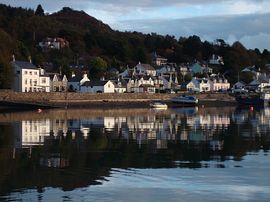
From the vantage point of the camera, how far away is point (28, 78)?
9181cm

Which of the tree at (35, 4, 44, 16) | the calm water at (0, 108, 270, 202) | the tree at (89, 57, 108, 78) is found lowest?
the calm water at (0, 108, 270, 202)

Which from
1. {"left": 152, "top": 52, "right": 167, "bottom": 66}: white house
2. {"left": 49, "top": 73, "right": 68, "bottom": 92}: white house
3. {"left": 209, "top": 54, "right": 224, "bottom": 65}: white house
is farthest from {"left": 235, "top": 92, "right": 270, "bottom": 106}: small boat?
{"left": 209, "top": 54, "right": 224, "bottom": 65}: white house

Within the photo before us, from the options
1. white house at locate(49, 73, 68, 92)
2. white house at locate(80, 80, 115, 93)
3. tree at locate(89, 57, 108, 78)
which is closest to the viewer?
white house at locate(49, 73, 68, 92)

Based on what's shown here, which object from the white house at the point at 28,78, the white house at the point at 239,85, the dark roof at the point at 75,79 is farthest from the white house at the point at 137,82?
the white house at the point at 239,85

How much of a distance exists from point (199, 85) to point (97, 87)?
1340 inches

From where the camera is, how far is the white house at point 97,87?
325ft

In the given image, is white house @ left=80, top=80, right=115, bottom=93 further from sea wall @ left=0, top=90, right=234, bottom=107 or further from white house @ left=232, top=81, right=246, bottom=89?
white house @ left=232, top=81, right=246, bottom=89

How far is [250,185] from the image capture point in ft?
50.7

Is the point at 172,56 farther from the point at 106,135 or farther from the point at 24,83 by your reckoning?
the point at 106,135

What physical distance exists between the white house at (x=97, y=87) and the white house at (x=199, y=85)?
27779mm

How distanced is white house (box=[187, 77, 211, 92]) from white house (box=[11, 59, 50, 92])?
3868 centimetres

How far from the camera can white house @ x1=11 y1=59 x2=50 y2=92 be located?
297ft

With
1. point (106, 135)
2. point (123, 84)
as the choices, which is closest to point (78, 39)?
→ point (123, 84)

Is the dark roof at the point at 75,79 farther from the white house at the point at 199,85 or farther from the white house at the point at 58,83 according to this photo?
the white house at the point at 199,85
